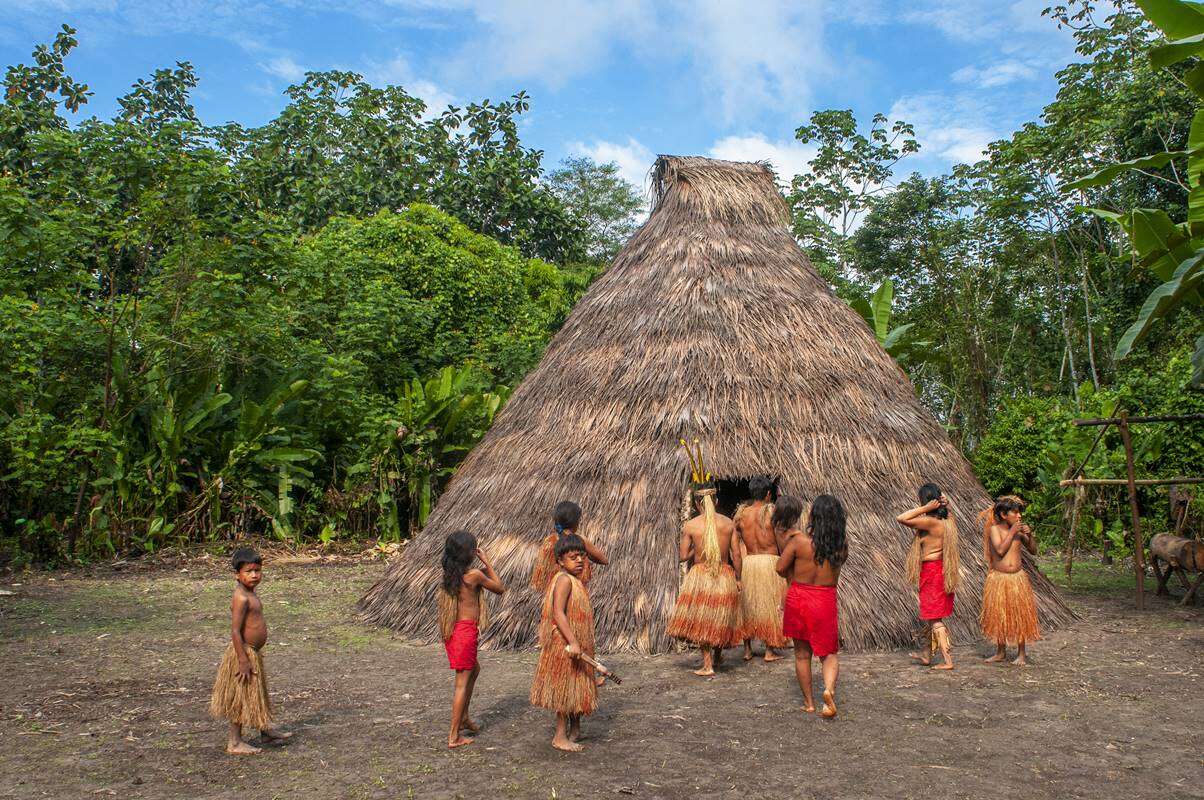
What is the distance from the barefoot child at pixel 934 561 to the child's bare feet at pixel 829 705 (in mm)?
1557

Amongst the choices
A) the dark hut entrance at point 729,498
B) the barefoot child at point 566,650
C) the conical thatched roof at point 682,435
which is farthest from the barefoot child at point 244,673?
the dark hut entrance at point 729,498

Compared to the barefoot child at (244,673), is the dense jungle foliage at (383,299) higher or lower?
higher

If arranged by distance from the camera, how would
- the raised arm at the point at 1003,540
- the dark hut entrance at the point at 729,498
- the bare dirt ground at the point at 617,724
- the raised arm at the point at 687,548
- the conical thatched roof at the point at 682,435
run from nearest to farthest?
the bare dirt ground at the point at 617,724 → the raised arm at the point at 687,548 → the raised arm at the point at 1003,540 → the conical thatched roof at the point at 682,435 → the dark hut entrance at the point at 729,498

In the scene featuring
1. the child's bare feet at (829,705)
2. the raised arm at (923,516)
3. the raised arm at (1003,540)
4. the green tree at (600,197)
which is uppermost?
the green tree at (600,197)

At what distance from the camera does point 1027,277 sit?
21.7 meters

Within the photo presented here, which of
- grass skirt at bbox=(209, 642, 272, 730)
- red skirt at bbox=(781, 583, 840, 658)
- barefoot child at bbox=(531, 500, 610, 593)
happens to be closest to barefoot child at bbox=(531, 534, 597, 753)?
barefoot child at bbox=(531, 500, 610, 593)

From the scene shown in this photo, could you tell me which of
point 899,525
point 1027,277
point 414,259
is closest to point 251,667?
point 899,525

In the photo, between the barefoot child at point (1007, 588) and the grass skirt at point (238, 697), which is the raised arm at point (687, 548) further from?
the grass skirt at point (238, 697)

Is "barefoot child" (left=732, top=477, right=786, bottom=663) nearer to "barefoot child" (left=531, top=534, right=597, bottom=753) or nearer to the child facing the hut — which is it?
the child facing the hut

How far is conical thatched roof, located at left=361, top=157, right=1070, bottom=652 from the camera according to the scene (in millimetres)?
7152

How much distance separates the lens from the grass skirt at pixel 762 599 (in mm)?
6598

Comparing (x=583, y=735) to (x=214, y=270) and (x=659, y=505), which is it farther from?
(x=214, y=270)

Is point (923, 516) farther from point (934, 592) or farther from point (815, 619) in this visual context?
point (815, 619)

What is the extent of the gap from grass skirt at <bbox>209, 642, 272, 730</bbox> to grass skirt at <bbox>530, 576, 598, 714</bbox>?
1.44 metres
